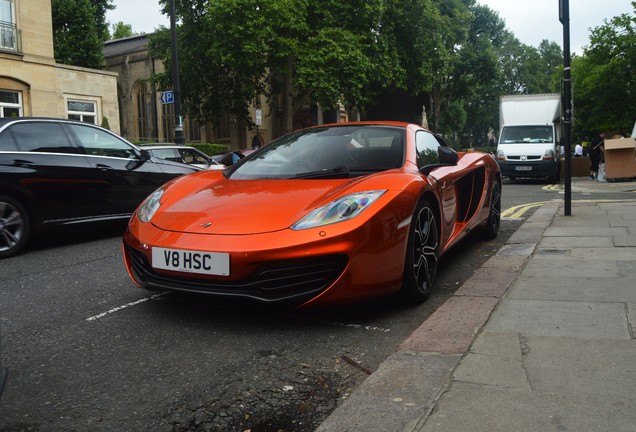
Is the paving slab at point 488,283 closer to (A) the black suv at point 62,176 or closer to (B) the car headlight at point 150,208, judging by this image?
(B) the car headlight at point 150,208

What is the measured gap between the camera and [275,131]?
43688 millimetres

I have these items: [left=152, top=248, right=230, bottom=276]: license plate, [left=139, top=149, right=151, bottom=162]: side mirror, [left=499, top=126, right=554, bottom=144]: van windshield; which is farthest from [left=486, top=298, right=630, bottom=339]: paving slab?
[left=499, top=126, right=554, bottom=144]: van windshield

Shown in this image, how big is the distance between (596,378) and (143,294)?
9.98 ft

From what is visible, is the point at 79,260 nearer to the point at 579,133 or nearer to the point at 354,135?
the point at 354,135

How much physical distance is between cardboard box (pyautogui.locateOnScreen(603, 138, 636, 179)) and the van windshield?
8.30ft

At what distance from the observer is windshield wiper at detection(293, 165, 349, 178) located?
4152 millimetres

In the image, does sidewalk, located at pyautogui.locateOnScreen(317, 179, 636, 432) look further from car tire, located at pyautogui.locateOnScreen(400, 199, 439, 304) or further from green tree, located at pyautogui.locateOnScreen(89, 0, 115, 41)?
green tree, located at pyautogui.locateOnScreen(89, 0, 115, 41)

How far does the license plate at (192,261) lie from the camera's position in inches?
128

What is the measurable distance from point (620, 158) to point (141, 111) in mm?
37436

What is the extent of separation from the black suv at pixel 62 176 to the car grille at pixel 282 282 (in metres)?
3.66

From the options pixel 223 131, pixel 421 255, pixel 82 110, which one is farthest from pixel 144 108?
pixel 421 255

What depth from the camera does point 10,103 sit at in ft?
71.2

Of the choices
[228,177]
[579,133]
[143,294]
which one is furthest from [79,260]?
[579,133]

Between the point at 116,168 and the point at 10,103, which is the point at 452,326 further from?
the point at 10,103
